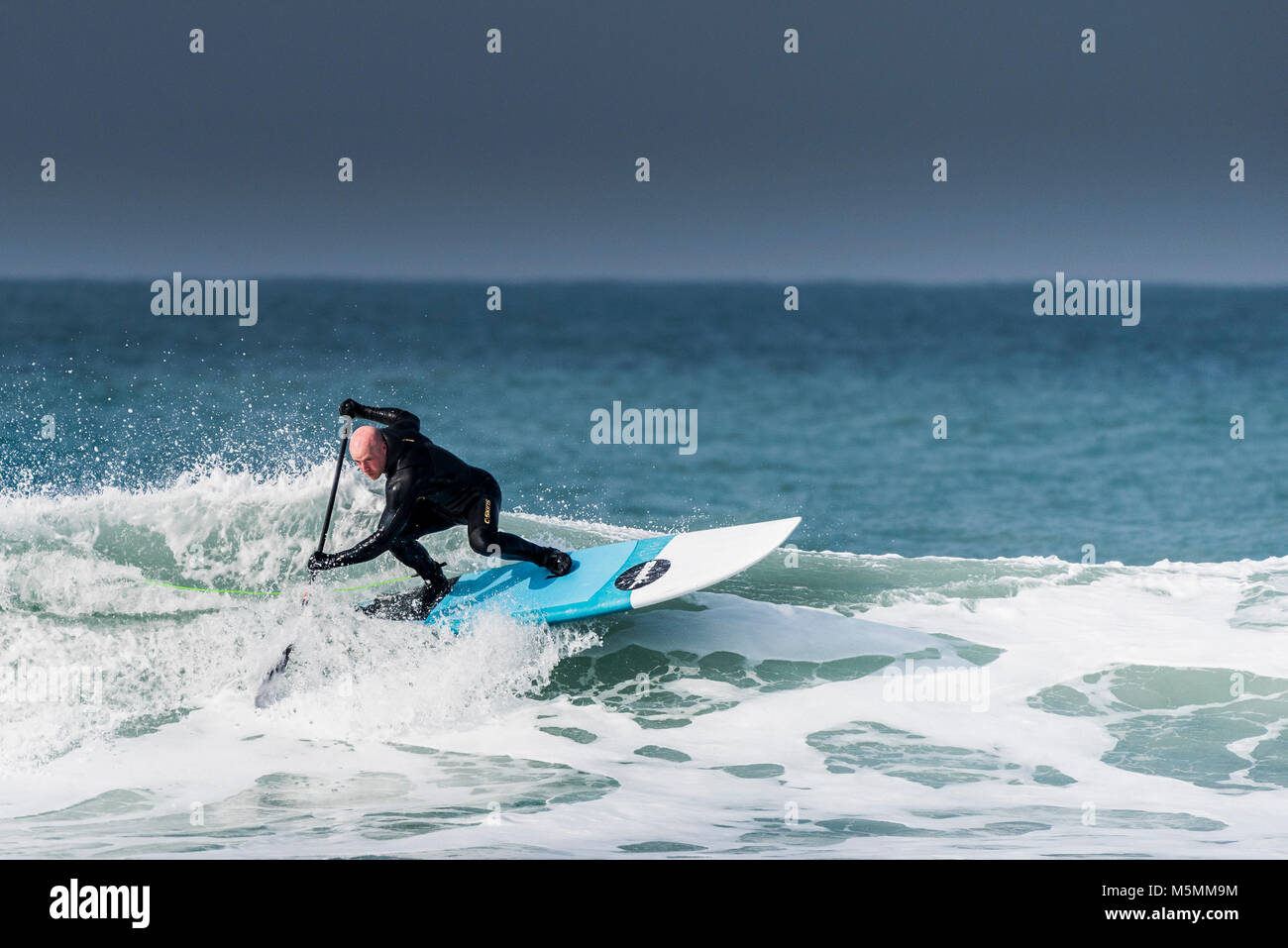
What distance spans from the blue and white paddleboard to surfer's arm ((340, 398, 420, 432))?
51.4 inches

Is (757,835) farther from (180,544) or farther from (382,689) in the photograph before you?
(180,544)

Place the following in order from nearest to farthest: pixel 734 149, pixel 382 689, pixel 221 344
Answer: pixel 382 689 < pixel 221 344 < pixel 734 149

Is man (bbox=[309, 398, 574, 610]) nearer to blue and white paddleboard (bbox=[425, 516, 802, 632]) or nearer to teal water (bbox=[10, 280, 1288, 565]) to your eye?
blue and white paddleboard (bbox=[425, 516, 802, 632])

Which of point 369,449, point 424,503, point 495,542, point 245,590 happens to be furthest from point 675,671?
point 245,590

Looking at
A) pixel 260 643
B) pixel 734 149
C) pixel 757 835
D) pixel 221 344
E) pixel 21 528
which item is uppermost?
pixel 734 149

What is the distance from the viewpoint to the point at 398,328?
47.3 m

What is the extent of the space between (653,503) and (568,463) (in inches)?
102

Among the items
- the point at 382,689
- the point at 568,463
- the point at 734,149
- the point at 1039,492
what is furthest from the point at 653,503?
the point at 734,149

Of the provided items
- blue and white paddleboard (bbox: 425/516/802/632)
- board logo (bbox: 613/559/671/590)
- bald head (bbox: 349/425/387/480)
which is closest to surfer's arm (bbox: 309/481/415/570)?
bald head (bbox: 349/425/387/480)

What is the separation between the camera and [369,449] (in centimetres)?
914

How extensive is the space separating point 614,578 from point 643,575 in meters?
0.21

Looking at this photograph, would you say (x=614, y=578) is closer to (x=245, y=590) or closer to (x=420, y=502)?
(x=420, y=502)

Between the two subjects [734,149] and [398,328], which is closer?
[398,328]

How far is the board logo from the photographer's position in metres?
9.66
